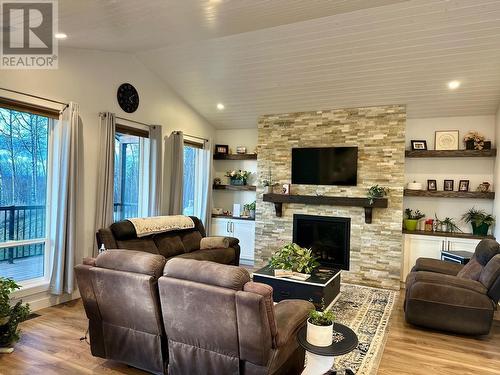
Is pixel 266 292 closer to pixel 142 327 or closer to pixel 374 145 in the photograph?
pixel 142 327

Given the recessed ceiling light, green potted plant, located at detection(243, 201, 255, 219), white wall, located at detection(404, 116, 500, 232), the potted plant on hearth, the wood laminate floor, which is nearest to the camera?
the wood laminate floor

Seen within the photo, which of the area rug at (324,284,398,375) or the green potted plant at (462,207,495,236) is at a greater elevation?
the green potted plant at (462,207,495,236)

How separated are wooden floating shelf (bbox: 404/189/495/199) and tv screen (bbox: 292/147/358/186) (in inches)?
36.4

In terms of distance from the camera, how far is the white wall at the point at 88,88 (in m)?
3.88

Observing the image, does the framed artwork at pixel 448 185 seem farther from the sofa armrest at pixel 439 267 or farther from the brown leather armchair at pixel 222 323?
the brown leather armchair at pixel 222 323

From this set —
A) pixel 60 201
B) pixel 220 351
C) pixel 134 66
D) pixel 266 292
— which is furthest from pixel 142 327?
pixel 134 66

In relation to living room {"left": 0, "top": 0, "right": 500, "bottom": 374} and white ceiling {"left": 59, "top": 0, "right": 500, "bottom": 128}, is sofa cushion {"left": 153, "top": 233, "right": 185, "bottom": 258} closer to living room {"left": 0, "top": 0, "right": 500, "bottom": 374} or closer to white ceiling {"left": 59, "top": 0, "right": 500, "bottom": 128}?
living room {"left": 0, "top": 0, "right": 500, "bottom": 374}

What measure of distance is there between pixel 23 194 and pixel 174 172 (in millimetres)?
2338

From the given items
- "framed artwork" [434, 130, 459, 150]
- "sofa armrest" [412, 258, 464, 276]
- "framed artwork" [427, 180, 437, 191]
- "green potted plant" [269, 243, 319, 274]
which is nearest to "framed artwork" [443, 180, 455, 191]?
"framed artwork" [427, 180, 437, 191]

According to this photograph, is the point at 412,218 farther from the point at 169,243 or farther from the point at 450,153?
the point at 169,243

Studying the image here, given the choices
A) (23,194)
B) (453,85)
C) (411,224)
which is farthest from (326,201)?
(23,194)

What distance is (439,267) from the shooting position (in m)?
4.23

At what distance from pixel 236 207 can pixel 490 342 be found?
181 inches

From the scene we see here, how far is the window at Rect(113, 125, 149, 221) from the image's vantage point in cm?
511
